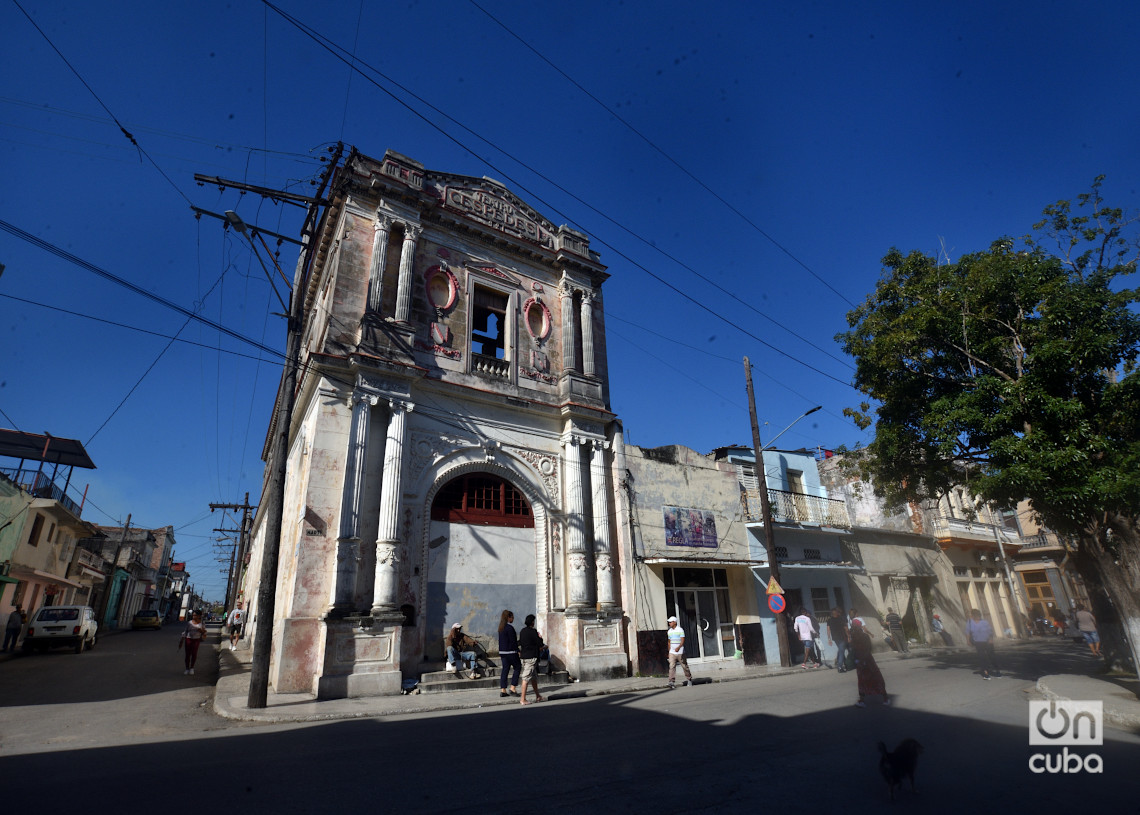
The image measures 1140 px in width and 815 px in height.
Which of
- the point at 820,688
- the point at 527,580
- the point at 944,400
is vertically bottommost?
the point at 820,688

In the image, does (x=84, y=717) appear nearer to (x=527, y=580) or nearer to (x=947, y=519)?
(x=527, y=580)

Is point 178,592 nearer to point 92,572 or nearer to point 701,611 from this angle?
point 92,572

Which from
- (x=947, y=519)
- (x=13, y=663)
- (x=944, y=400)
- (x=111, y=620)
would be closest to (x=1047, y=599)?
(x=947, y=519)

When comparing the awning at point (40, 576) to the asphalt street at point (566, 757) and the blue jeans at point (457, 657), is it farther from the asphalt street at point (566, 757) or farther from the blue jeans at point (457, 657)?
the blue jeans at point (457, 657)

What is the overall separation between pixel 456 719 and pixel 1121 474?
35.1 feet

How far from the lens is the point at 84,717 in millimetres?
8656

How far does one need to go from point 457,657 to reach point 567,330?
9.49 m

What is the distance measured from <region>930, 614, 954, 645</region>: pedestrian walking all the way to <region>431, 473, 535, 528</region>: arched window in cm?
1858

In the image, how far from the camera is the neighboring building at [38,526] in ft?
76.0

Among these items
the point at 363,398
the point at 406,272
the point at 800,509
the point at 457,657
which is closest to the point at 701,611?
the point at 800,509

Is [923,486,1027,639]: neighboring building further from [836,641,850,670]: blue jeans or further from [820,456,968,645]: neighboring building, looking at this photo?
[836,641,850,670]: blue jeans

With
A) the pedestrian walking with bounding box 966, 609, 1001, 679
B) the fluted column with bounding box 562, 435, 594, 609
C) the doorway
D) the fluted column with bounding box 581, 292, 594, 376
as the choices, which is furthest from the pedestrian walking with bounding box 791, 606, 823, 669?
the fluted column with bounding box 581, 292, 594, 376

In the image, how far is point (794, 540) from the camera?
20.2 m

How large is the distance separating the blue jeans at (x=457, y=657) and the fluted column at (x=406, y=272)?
304 inches
